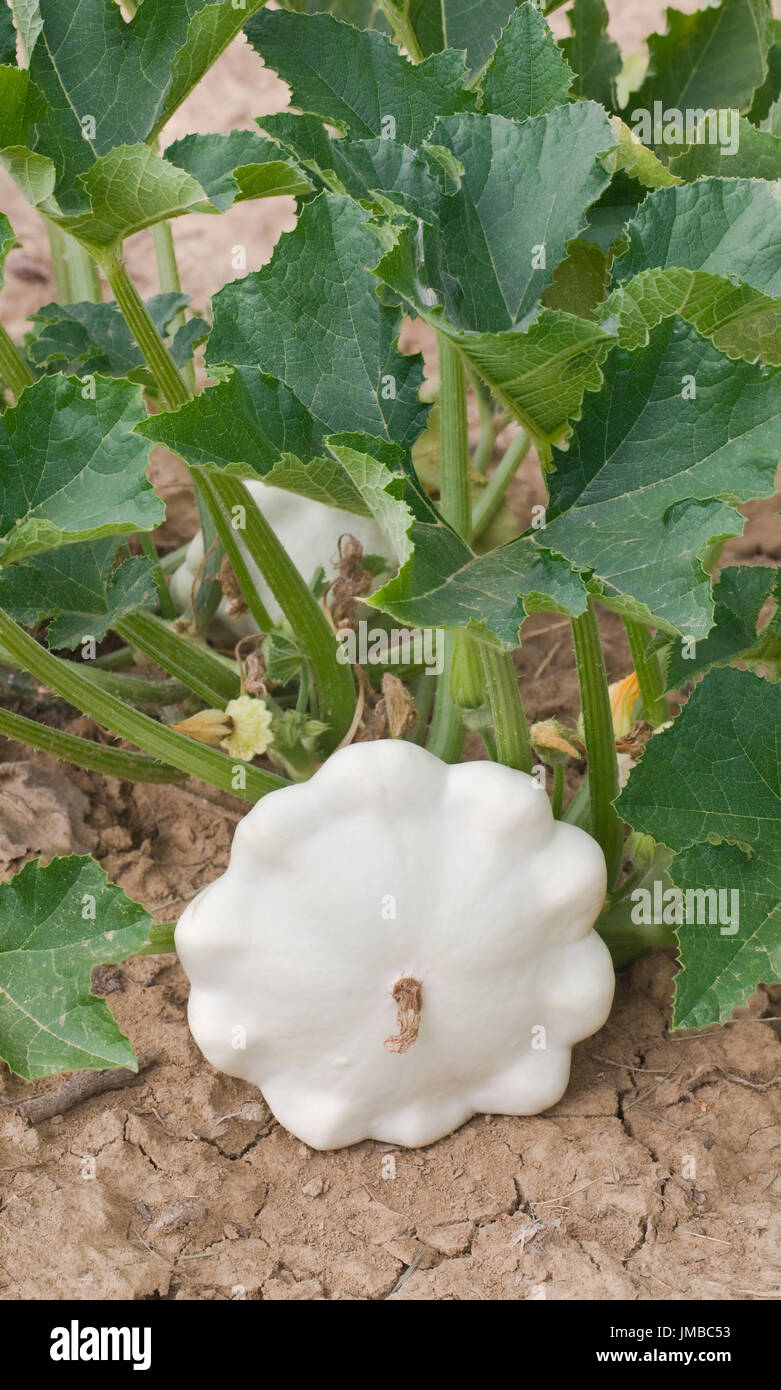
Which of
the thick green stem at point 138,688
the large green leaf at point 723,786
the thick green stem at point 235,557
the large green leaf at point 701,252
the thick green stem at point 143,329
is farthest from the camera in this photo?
the thick green stem at point 138,688

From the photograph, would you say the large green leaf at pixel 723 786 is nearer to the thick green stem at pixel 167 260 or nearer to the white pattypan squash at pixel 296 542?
the white pattypan squash at pixel 296 542

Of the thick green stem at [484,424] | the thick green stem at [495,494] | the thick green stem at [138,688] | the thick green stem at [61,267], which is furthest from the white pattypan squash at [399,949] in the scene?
the thick green stem at [61,267]

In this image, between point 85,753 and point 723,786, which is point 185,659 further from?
point 723,786

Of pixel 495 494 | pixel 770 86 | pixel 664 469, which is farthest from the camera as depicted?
pixel 495 494

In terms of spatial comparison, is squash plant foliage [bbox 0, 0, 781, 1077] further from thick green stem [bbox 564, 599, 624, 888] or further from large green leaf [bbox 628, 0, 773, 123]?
large green leaf [bbox 628, 0, 773, 123]

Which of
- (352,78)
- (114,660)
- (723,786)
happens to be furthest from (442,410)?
(114,660)

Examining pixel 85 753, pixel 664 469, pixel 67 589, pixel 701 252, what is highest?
pixel 701 252
